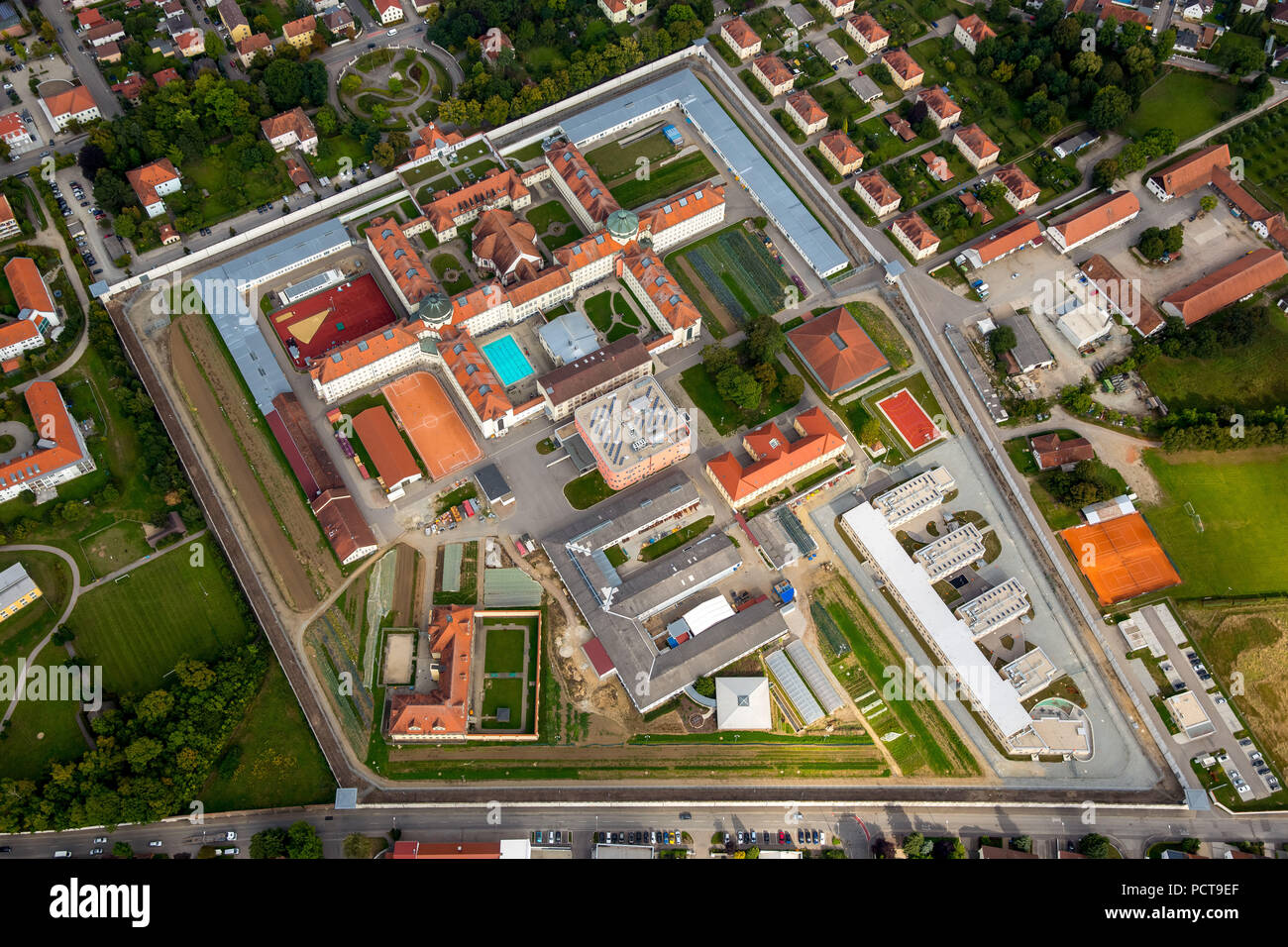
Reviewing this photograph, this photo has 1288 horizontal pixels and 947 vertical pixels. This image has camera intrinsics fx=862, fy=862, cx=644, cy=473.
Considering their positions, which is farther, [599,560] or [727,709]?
[599,560]

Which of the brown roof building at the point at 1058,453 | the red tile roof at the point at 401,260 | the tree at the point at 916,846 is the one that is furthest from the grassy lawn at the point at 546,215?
the tree at the point at 916,846

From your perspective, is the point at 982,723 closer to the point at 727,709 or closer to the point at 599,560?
the point at 727,709

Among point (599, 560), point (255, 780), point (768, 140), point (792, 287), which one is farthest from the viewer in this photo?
point (768, 140)

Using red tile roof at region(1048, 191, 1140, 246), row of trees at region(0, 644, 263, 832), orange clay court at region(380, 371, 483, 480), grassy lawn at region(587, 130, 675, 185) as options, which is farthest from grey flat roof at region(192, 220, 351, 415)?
red tile roof at region(1048, 191, 1140, 246)

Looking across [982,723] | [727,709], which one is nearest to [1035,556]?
[982,723]

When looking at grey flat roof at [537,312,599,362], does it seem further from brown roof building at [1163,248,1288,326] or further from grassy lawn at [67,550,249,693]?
brown roof building at [1163,248,1288,326]

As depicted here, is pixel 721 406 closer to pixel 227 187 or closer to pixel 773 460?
pixel 773 460

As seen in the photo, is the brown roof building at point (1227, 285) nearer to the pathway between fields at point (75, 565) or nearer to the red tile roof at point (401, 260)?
the red tile roof at point (401, 260)
